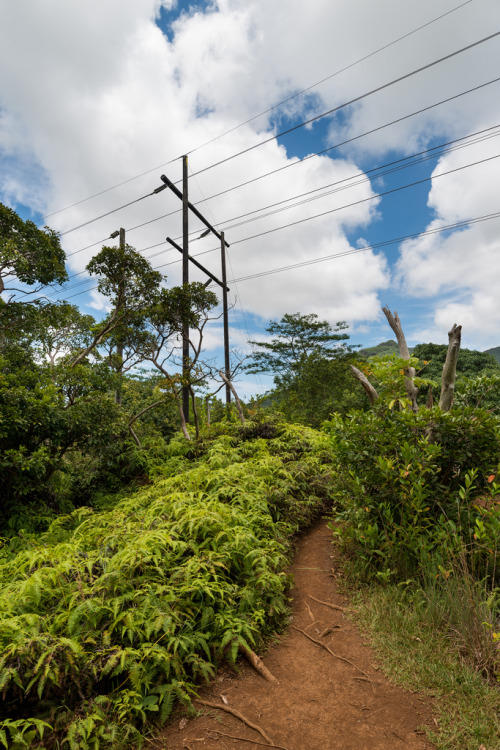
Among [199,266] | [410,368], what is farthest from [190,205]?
[410,368]

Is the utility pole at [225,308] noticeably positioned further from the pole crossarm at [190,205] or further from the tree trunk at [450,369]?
the tree trunk at [450,369]

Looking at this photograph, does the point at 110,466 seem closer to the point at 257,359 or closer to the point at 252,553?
the point at 252,553

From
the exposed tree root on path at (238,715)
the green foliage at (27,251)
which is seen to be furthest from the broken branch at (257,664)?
the green foliage at (27,251)

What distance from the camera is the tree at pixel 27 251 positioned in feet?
30.3

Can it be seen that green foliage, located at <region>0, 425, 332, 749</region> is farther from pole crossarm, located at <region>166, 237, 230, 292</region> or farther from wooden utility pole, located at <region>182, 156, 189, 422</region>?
pole crossarm, located at <region>166, 237, 230, 292</region>

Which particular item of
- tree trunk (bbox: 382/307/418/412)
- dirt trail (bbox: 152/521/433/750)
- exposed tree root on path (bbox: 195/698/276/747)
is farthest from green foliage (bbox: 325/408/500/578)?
exposed tree root on path (bbox: 195/698/276/747)

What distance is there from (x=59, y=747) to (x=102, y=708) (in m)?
0.25

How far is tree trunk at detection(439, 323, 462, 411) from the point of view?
4121mm

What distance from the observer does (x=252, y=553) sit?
356cm

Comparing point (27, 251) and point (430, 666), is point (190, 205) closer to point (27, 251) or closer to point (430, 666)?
point (27, 251)

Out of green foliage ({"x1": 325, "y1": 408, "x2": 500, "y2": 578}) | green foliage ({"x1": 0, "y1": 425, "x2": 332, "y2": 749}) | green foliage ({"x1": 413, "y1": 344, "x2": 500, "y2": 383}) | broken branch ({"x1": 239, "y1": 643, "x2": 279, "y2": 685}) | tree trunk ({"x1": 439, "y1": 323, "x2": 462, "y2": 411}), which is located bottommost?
broken branch ({"x1": 239, "y1": 643, "x2": 279, "y2": 685})

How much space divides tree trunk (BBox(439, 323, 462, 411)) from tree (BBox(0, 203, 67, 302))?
30.2 ft

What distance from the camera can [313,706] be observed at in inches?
102

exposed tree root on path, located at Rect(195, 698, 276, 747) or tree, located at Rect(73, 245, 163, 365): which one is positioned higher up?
tree, located at Rect(73, 245, 163, 365)
